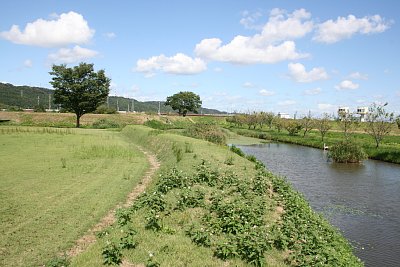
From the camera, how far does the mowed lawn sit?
9633 millimetres

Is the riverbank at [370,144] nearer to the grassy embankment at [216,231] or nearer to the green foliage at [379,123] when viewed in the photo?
the green foliage at [379,123]

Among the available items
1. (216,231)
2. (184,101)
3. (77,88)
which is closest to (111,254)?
(216,231)

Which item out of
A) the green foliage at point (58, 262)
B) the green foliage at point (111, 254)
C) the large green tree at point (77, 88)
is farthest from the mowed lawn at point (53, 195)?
the large green tree at point (77, 88)

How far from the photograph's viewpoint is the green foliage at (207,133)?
40344mm

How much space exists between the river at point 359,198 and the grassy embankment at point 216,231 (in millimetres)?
3078

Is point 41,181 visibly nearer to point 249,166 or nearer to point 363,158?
point 249,166

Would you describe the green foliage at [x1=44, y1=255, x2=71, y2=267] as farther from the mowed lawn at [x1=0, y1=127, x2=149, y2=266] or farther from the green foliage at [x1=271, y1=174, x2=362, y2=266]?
the green foliage at [x1=271, y1=174, x2=362, y2=266]

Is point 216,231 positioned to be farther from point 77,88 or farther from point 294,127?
point 294,127

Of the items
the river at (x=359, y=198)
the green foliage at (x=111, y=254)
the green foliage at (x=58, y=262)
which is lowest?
the river at (x=359, y=198)

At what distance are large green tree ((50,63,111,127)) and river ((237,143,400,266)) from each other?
3996 cm

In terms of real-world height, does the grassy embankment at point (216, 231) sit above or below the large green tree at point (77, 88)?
below

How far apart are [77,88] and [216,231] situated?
2290 inches

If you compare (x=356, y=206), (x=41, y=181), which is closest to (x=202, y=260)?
(x=41, y=181)

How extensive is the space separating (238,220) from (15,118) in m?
79.2
